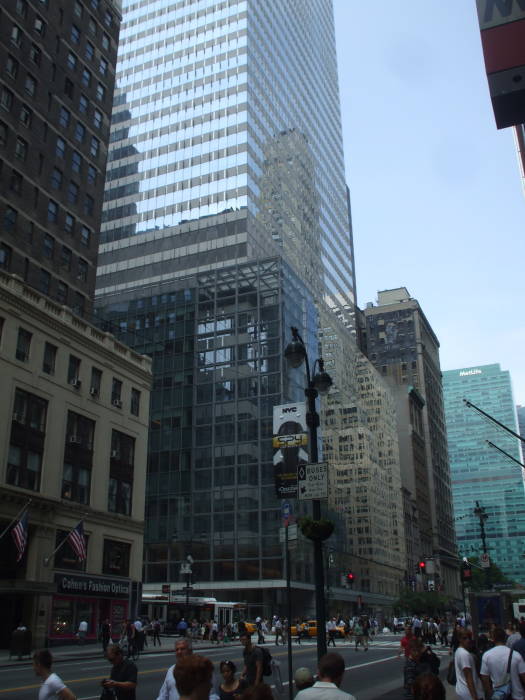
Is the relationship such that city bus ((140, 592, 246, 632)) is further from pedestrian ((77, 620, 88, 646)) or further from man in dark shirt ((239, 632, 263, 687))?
man in dark shirt ((239, 632, 263, 687))

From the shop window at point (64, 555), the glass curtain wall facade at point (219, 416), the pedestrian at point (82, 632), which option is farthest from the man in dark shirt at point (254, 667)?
the glass curtain wall facade at point (219, 416)

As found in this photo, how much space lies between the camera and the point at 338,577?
88.7 m

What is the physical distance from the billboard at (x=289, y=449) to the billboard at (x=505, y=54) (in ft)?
34.8

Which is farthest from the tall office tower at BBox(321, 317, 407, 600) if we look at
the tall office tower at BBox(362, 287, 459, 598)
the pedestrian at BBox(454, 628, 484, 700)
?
the pedestrian at BBox(454, 628, 484, 700)

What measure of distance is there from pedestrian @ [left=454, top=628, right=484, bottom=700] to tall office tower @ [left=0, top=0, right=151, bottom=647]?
29.7m

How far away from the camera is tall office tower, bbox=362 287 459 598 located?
156 m

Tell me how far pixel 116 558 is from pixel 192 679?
42944mm

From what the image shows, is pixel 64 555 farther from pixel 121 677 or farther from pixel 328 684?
pixel 328 684

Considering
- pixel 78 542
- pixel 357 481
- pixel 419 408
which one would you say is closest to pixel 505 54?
pixel 78 542

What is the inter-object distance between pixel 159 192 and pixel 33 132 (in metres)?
47.5

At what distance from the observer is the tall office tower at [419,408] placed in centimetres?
15562

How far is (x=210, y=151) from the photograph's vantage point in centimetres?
9200

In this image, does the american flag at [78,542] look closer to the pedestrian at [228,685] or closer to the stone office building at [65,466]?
the stone office building at [65,466]

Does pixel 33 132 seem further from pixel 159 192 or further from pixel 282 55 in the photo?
pixel 282 55
